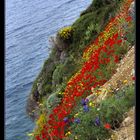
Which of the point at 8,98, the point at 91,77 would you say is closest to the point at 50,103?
the point at 91,77

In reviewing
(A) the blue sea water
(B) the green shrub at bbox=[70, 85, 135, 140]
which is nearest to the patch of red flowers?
(B) the green shrub at bbox=[70, 85, 135, 140]

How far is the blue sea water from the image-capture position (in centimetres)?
3038

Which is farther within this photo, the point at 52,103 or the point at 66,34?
the point at 66,34

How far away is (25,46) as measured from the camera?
43250 millimetres

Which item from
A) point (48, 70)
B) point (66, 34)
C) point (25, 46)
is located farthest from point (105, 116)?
point (25, 46)

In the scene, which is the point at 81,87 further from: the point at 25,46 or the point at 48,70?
the point at 25,46

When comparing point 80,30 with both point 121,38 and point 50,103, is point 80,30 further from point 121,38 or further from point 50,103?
point 121,38

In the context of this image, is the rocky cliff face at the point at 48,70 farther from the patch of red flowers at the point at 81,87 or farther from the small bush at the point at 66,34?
the patch of red flowers at the point at 81,87

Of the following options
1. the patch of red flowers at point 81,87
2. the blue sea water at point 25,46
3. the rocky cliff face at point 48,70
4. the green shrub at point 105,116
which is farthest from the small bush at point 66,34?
the green shrub at point 105,116

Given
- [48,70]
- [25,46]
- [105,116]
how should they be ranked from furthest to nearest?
[25,46]
[48,70]
[105,116]

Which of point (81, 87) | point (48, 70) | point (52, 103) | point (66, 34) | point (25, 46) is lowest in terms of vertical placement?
point (25, 46)

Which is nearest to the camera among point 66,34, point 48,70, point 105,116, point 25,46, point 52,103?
point 105,116

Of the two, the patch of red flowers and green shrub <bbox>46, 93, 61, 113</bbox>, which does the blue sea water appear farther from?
the patch of red flowers

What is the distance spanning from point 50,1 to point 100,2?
4065 centimetres
